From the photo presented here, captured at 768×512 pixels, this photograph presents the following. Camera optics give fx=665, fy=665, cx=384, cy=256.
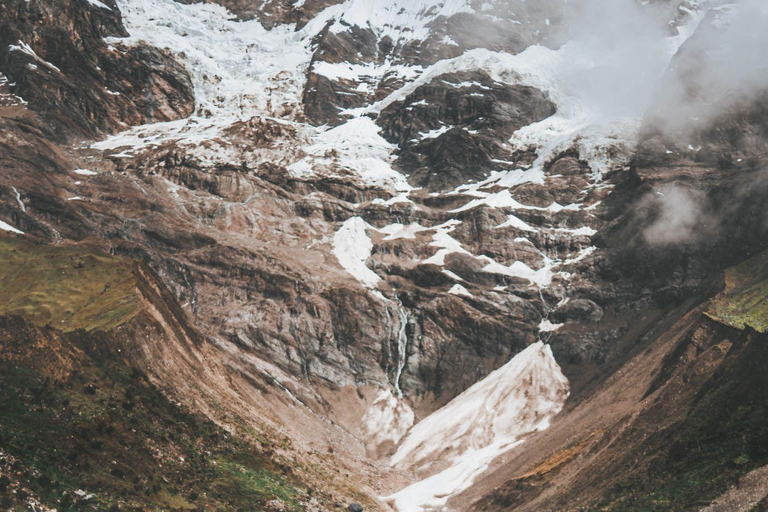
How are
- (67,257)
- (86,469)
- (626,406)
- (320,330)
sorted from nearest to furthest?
(86,469)
(67,257)
(626,406)
(320,330)

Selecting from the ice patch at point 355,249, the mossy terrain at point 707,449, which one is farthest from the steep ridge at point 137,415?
the ice patch at point 355,249

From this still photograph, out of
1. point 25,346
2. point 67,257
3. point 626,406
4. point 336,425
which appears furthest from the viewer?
point 336,425

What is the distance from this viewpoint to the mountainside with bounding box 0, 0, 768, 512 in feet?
182

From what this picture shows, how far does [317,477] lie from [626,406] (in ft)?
145

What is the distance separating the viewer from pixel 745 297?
3807 inches

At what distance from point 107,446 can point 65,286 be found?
1428 inches

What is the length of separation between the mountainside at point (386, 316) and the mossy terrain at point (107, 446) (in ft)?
0.93

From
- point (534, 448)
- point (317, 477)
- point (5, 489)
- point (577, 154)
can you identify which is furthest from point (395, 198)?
point (5, 489)

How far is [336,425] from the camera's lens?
383ft

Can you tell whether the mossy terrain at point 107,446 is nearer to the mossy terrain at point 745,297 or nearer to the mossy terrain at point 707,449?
the mossy terrain at point 707,449

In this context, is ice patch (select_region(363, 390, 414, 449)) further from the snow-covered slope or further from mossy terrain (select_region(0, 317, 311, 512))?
mossy terrain (select_region(0, 317, 311, 512))

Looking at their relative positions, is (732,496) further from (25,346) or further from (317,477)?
(25,346)

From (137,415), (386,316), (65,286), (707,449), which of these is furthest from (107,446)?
(386,316)

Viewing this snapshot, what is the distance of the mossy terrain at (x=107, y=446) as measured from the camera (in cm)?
3981
